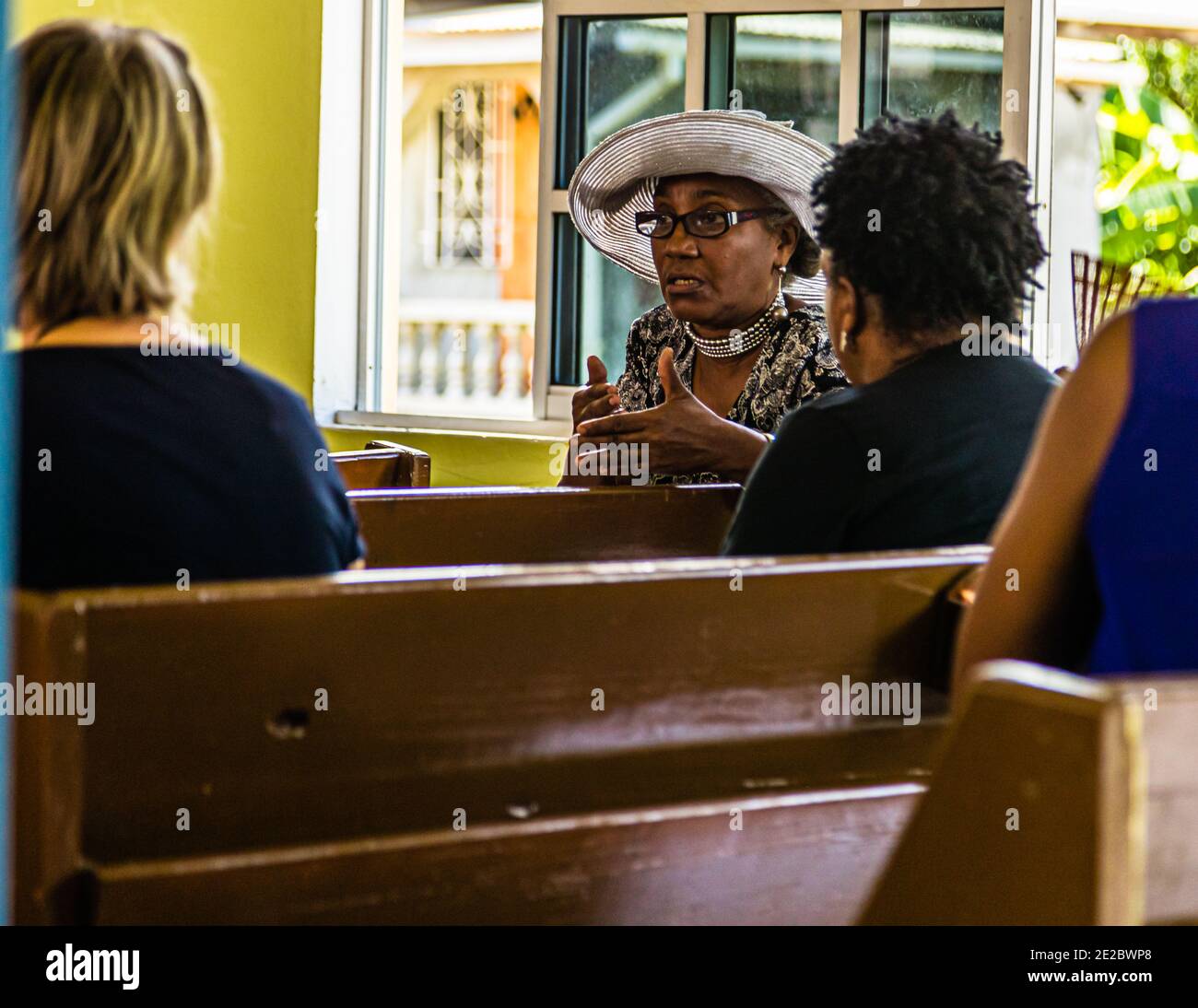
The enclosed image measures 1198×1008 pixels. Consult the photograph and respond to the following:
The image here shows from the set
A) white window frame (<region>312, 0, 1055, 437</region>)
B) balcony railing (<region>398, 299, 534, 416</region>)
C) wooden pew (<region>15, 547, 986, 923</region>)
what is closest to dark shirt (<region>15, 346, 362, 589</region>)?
wooden pew (<region>15, 547, 986, 923</region>)

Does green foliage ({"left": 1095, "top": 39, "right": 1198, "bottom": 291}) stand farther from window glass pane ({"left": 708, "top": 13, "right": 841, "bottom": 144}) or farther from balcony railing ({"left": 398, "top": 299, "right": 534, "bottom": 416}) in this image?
balcony railing ({"left": 398, "top": 299, "right": 534, "bottom": 416})

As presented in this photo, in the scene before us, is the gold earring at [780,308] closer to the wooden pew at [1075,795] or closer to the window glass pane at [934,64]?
the window glass pane at [934,64]

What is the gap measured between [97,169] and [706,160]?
1.70 meters

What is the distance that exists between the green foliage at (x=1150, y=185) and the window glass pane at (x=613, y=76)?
11.3ft

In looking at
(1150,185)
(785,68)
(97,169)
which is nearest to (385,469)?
(97,169)

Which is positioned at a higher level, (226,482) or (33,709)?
(226,482)

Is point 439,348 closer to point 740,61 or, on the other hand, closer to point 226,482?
point 740,61

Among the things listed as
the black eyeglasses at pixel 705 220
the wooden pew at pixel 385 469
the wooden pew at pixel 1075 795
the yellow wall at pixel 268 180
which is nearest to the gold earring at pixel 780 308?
the black eyeglasses at pixel 705 220

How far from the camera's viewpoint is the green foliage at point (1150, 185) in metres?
6.49

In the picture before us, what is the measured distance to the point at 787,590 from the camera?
127 cm

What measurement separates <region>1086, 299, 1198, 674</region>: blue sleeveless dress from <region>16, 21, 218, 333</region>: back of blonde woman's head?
2.70 ft

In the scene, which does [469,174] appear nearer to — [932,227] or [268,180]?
[268,180]
